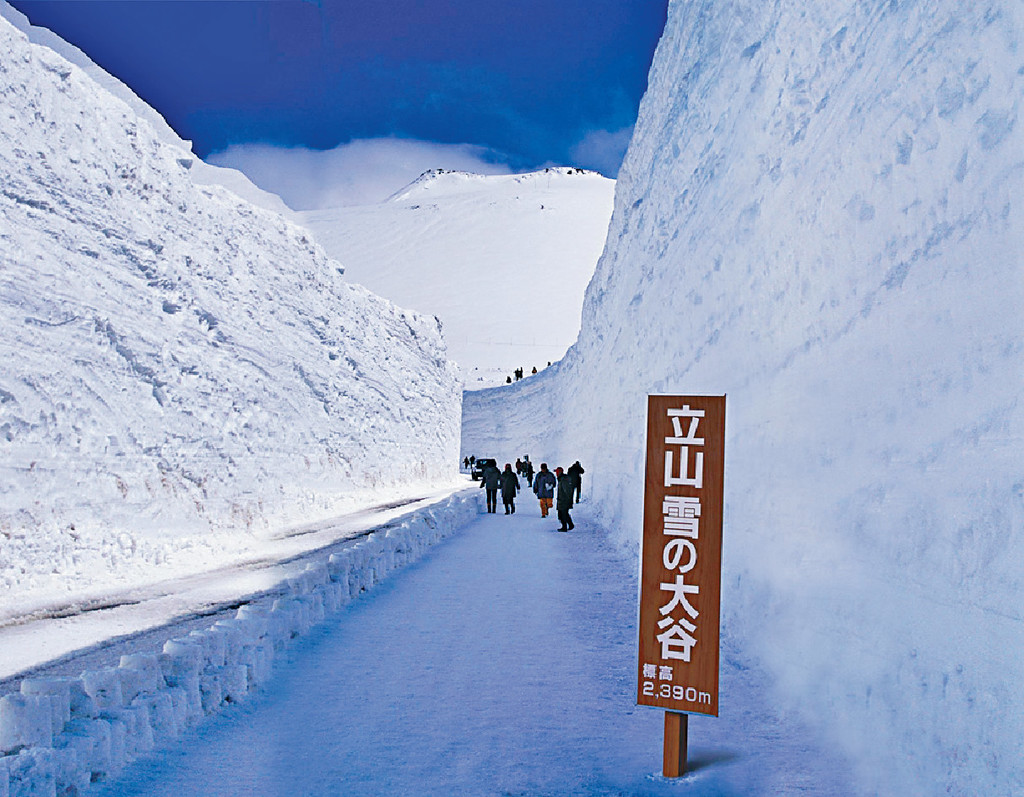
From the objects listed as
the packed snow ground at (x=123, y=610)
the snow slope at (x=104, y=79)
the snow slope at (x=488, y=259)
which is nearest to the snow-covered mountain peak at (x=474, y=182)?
the snow slope at (x=488, y=259)

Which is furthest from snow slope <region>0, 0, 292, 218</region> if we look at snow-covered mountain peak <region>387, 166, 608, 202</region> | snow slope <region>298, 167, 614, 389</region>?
snow-covered mountain peak <region>387, 166, 608, 202</region>

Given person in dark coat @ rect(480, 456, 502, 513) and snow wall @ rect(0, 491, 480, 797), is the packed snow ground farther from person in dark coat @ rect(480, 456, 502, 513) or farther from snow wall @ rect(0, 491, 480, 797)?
person in dark coat @ rect(480, 456, 502, 513)

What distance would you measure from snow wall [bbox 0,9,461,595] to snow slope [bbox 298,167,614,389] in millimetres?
36585

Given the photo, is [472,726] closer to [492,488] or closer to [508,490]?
[508,490]

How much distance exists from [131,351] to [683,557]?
10.4 meters

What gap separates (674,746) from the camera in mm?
3545

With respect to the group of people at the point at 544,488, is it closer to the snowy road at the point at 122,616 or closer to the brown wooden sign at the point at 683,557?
the snowy road at the point at 122,616

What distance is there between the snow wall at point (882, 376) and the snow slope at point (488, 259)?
47840 mm

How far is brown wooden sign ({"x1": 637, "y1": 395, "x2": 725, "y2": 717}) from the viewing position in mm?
3342

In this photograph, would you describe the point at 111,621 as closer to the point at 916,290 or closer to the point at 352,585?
the point at 352,585

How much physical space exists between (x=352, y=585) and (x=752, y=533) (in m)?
4.57

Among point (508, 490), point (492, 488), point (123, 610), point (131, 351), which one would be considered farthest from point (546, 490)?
point (123, 610)

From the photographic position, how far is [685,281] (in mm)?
9000

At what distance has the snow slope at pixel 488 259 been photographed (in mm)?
67438
